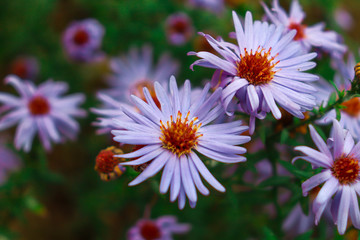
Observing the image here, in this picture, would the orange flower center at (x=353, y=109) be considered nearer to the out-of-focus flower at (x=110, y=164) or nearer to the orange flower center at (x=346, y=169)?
the orange flower center at (x=346, y=169)

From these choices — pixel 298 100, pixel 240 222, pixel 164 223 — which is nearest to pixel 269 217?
pixel 240 222

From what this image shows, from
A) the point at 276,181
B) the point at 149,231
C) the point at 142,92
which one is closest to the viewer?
the point at 276,181

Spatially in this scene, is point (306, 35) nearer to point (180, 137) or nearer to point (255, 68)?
point (255, 68)

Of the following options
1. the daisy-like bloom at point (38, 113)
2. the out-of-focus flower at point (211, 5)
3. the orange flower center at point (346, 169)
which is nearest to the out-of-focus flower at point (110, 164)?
the daisy-like bloom at point (38, 113)

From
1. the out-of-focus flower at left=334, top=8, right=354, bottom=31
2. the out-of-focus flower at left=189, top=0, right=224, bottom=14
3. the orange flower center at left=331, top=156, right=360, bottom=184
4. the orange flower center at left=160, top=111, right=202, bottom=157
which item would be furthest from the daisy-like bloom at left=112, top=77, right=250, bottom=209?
the out-of-focus flower at left=334, top=8, right=354, bottom=31

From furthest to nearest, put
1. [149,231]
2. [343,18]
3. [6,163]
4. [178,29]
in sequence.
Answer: [343,18]
[6,163]
[178,29]
[149,231]

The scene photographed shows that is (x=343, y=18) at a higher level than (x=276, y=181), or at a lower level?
higher

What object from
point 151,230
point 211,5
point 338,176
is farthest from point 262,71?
point 211,5
